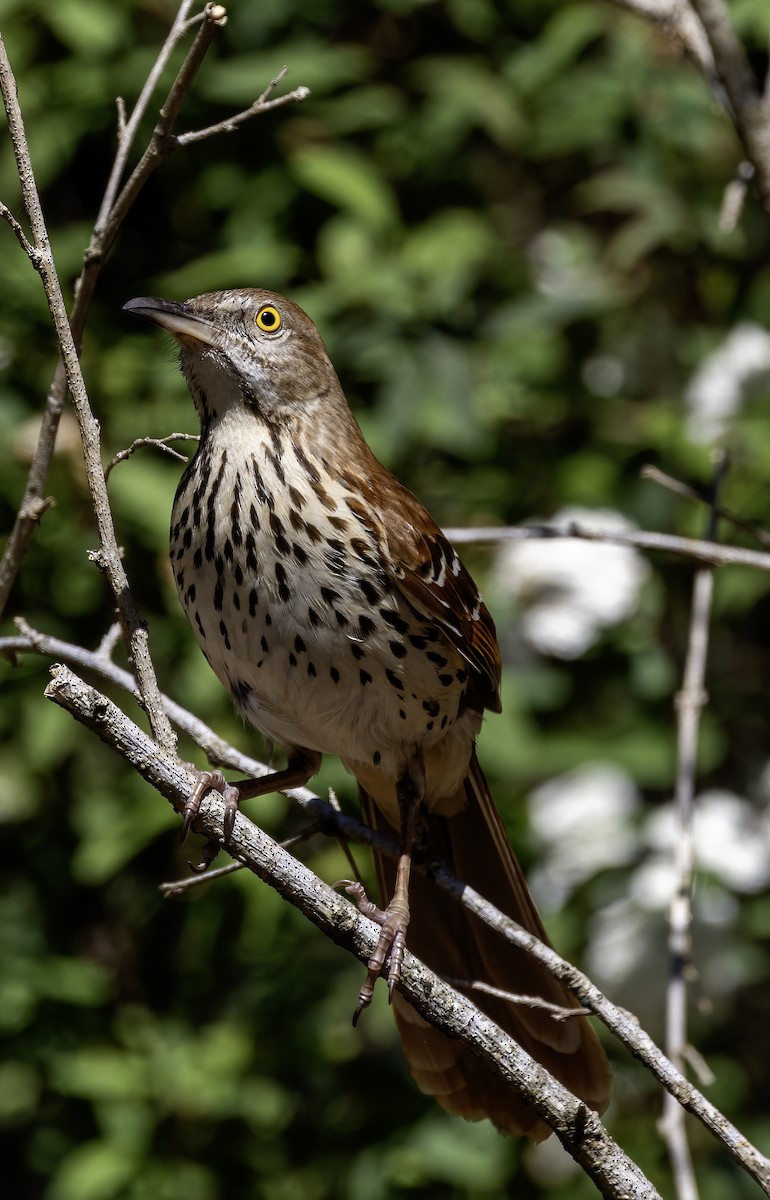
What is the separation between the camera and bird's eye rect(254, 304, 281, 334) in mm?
2920

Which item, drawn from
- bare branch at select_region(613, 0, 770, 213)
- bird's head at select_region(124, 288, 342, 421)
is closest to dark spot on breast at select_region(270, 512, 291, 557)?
bird's head at select_region(124, 288, 342, 421)

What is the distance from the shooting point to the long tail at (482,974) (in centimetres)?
276

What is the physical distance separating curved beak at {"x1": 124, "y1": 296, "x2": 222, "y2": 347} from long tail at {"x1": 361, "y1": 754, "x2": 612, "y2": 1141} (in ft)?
3.20

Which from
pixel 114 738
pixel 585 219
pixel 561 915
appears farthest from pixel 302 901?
pixel 585 219

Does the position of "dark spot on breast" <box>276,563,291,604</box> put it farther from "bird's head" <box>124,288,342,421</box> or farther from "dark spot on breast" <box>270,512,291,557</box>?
"bird's head" <box>124,288,342,421</box>

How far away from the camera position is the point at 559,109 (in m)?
4.22

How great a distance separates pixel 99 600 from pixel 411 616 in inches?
55.1

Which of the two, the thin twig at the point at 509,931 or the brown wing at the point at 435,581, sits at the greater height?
the brown wing at the point at 435,581

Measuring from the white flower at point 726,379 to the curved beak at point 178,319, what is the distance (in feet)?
5.75

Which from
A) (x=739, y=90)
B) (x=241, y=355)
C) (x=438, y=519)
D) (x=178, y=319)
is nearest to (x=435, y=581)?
(x=241, y=355)

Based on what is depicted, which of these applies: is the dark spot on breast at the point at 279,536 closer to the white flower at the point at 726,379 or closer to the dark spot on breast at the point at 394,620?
the dark spot on breast at the point at 394,620

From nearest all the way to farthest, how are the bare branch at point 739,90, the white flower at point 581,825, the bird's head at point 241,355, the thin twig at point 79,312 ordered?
1. the bare branch at point 739,90
2. the thin twig at point 79,312
3. the bird's head at point 241,355
4. the white flower at point 581,825

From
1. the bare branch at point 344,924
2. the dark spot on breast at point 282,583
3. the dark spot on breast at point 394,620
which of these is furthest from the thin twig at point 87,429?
the dark spot on breast at point 394,620

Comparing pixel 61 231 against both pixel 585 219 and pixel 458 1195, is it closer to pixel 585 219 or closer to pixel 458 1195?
pixel 585 219
